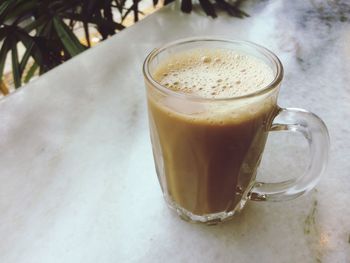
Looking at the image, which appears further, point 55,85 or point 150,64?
point 55,85

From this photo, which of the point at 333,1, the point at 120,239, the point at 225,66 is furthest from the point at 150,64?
the point at 333,1

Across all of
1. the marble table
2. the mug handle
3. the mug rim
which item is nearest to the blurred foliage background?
the marble table

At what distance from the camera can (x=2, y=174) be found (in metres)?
0.61

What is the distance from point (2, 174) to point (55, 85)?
0.93ft

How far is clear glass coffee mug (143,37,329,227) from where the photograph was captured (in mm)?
426

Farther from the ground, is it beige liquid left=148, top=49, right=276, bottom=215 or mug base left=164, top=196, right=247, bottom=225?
beige liquid left=148, top=49, right=276, bottom=215

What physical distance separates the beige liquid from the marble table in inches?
2.0

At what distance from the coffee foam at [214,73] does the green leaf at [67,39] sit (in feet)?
1.92

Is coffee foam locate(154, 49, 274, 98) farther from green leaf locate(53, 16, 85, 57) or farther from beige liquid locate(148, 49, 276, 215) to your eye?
green leaf locate(53, 16, 85, 57)

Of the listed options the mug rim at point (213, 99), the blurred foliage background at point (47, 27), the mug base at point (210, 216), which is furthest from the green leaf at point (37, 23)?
the mug base at point (210, 216)

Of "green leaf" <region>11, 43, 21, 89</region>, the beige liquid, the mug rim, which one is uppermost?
the mug rim

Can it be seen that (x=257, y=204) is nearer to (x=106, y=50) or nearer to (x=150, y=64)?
(x=150, y=64)

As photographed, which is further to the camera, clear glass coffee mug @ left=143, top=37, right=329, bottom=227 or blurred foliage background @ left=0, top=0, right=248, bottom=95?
blurred foliage background @ left=0, top=0, right=248, bottom=95

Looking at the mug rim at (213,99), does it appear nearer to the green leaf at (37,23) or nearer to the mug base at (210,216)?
the mug base at (210,216)
